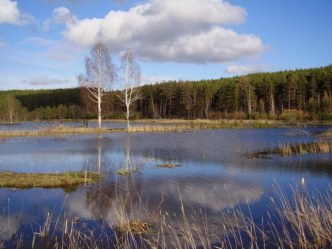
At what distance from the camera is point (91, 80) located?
46000 mm

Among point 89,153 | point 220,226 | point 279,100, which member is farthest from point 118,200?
point 279,100

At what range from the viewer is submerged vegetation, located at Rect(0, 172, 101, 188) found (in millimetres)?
14242

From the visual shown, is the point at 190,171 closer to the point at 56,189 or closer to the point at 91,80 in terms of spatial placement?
the point at 56,189

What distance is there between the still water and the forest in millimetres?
46899

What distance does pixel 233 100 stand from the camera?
88.1 metres

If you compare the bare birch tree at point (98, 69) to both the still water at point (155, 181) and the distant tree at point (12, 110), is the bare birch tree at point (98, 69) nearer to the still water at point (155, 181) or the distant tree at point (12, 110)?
the still water at point (155, 181)

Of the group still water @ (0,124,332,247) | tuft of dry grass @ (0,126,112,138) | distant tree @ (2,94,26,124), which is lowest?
still water @ (0,124,332,247)

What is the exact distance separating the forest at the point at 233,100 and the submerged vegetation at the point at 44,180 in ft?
179

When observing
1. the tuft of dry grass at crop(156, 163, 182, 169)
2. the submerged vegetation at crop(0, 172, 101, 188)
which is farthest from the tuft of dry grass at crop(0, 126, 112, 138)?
the submerged vegetation at crop(0, 172, 101, 188)

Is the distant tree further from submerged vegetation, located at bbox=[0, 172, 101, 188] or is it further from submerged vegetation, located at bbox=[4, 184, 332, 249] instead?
submerged vegetation, located at bbox=[4, 184, 332, 249]

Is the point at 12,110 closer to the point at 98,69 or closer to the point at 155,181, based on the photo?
the point at 98,69

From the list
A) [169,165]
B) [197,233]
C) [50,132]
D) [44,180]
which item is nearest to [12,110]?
[50,132]

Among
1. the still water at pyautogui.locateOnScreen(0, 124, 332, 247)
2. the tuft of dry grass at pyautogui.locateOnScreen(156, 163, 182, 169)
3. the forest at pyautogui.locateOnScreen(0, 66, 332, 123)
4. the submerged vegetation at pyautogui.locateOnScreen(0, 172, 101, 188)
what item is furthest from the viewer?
the forest at pyautogui.locateOnScreen(0, 66, 332, 123)

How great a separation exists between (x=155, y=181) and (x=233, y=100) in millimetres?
75105
